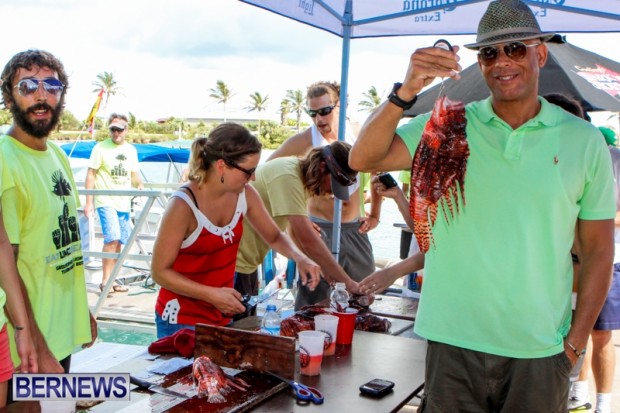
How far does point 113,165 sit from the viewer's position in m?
7.66

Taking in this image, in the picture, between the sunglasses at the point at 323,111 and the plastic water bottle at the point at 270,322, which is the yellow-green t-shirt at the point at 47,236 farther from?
the sunglasses at the point at 323,111

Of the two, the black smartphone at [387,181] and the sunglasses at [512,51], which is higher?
the sunglasses at [512,51]

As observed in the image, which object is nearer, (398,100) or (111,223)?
(398,100)

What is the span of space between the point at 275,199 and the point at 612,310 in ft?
7.21

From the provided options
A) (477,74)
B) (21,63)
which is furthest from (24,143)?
(477,74)

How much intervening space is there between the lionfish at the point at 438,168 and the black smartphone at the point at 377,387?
506mm

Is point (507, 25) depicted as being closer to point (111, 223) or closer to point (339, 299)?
point (339, 299)

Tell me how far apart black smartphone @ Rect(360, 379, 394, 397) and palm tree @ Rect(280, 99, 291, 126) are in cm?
5010

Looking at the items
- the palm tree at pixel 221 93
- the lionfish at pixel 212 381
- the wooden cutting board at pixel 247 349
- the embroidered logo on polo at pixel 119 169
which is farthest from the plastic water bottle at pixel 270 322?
the palm tree at pixel 221 93

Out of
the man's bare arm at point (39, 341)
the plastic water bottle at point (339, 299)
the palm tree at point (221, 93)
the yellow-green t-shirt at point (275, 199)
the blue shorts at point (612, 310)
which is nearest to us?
the man's bare arm at point (39, 341)

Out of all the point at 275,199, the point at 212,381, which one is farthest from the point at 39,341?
the point at 275,199

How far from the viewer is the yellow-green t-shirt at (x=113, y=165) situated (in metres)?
7.54

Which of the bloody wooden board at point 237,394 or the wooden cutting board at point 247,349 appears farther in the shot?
the wooden cutting board at point 247,349

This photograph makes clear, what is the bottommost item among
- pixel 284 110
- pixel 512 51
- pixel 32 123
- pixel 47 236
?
pixel 47 236
